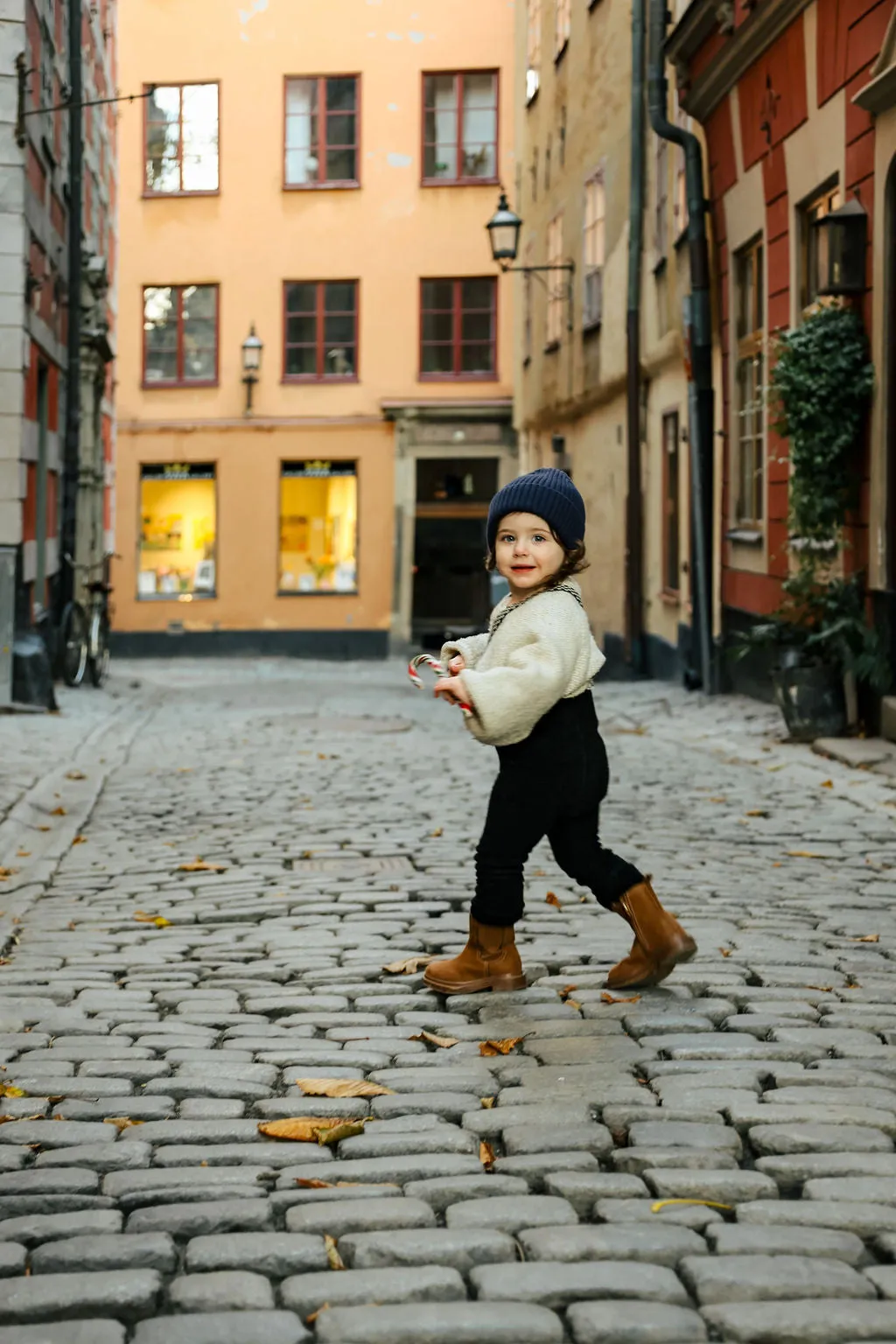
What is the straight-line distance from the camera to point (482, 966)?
502cm

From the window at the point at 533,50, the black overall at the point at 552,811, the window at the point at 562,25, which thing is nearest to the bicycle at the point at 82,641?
the window at the point at 562,25

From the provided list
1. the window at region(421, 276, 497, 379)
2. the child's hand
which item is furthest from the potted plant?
the window at region(421, 276, 497, 379)

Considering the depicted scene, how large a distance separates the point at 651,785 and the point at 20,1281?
738cm

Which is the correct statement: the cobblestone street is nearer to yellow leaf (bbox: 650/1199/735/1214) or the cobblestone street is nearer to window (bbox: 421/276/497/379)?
yellow leaf (bbox: 650/1199/735/1214)

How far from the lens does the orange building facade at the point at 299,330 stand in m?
30.4

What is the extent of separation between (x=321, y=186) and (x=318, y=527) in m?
5.39

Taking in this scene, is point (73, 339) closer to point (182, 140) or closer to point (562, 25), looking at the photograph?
point (562, 25)

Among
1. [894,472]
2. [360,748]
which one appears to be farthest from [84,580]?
[894,472]

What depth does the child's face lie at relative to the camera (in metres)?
4.77

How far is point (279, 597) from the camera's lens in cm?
3067

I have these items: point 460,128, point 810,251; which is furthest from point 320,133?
point 810,251

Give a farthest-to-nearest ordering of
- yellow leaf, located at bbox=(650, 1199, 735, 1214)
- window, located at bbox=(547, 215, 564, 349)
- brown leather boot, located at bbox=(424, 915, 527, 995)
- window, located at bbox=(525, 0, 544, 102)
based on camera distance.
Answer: window, located at bbox=(525, 0, 544, 102), window, located at bbox=(547, 215, 564, 349), brown leather boot, located at bbox=(424, 915, 527, 995), yellow leaf, located at bbox=(650, 1199, 735, 1214)

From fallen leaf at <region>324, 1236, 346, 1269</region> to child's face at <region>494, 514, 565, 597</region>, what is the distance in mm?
2020

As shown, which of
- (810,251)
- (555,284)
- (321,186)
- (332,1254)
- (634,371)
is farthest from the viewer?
(321,186)
